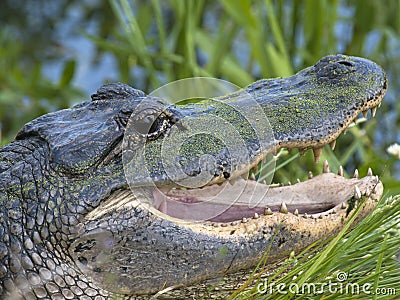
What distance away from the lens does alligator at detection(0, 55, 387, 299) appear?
2088 millimetres

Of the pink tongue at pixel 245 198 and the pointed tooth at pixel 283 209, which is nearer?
the pointed tooth at pixel 283 209

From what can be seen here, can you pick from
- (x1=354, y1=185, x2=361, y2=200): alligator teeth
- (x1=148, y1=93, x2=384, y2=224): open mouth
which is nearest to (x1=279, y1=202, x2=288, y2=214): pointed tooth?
(x1=148, y1=93, x2=384, y2=224): open mouth

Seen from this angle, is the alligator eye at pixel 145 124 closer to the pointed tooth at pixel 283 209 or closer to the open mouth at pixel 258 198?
the open mouth at pixel 258 198

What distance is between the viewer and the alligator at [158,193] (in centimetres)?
209

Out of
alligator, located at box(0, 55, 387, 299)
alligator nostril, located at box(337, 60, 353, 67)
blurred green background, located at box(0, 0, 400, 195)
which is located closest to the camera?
alligator, located at box(0, 55, 387, 299)

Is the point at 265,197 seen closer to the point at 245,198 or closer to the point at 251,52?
the point at 245,198

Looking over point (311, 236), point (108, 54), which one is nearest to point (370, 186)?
point (311, 236)

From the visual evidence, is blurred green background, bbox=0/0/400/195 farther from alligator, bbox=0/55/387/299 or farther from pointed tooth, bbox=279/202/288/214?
pointed tooth, bbox=279/202/288/214

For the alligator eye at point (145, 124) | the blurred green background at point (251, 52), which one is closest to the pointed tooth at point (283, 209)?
the alligator eye at point (145, 124)

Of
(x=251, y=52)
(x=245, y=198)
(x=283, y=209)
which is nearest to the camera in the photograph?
(x=283, y=209)

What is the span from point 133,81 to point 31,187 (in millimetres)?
4016

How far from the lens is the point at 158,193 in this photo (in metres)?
2.21

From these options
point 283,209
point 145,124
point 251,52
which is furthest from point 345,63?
point 251,52

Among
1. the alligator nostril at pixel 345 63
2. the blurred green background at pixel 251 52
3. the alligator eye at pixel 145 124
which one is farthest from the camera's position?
the blurred green background at pixel 251 52
